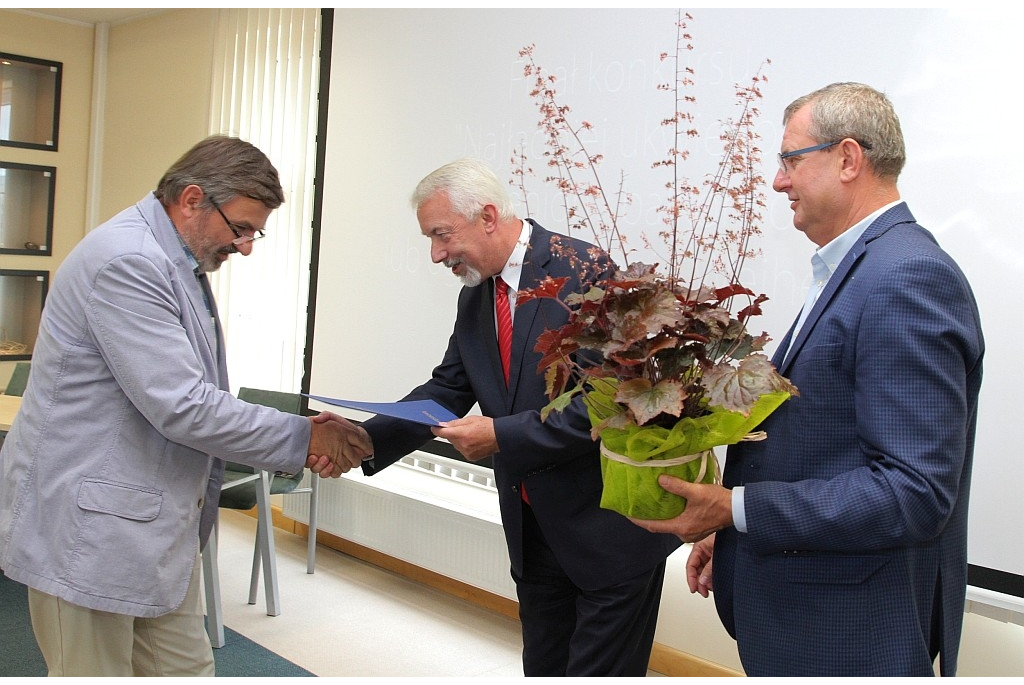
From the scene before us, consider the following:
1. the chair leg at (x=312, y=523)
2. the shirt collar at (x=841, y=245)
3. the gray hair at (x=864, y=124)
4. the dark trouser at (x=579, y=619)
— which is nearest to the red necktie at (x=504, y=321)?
the dark trouser at (x=579, y=619)

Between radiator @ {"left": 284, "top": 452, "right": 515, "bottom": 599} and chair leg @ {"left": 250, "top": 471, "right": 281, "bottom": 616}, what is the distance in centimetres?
61

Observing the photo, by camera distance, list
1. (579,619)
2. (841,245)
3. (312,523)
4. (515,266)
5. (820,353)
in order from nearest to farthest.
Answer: (820,353) < (841,245) < (579,619) < (515,266) < (312,523)

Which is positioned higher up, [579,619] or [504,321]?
[504,321]

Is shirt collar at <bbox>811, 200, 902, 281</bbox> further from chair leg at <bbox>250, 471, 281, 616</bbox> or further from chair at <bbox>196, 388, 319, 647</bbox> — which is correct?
chair leg at <bbox>250, 471, 281, 616</bbox>

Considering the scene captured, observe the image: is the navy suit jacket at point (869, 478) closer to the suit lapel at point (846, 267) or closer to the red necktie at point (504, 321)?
the suit lapel at point (846, 267)

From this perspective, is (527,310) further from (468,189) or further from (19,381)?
(19,381)

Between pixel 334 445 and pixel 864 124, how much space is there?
1477 mm

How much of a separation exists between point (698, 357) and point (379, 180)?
3511mm

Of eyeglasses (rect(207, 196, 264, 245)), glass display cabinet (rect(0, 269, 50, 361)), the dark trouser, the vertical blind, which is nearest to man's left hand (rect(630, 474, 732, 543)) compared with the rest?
the dark trouser

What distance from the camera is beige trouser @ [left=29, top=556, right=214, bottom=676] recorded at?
189 centimetres

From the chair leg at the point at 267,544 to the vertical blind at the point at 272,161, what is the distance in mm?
1293

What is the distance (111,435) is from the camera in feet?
6.13

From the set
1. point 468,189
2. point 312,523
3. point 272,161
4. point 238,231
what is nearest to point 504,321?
point 468,189

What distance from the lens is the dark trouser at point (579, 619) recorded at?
7.10 feet
